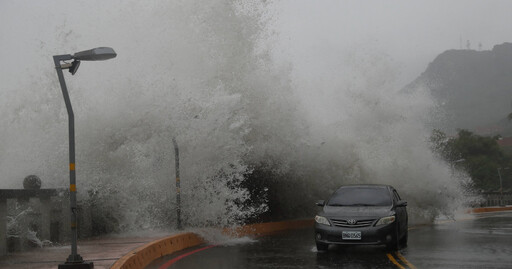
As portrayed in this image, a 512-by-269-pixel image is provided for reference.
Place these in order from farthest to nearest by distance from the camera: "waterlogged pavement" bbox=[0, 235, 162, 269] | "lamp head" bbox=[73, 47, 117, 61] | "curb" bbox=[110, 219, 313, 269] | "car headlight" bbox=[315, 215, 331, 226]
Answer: "car headlight" bbox=[315, 215, 331, 226] → "curb" bbox=[110, 219, 313, 269] → "waterlogged pavement" bbox=[0, 235, 162, 269] → "lamp head" bbox=[73, 47, 117, 61]

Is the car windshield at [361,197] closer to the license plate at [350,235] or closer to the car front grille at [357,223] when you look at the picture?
the car front grille at [357,223]

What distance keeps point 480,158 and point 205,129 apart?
79.6m

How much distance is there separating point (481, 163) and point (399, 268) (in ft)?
280

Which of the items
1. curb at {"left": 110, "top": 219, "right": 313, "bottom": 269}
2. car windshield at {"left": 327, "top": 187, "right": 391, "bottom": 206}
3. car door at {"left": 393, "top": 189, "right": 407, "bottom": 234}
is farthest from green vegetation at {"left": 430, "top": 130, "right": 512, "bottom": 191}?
car windshield at {"left": 327, "top": 187, "right": 391, "bottom": 206}

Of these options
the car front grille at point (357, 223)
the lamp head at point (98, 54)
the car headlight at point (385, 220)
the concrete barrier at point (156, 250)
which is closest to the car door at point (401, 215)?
the car headlight at point (385, 220)

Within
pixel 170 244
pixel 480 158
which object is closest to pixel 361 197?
pixel 170 244

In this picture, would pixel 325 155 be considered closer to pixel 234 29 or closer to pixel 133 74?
pixel 234 29

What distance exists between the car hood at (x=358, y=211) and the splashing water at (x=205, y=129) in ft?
15.8

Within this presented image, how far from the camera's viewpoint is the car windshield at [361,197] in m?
14.9

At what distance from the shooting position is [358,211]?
14.1 m

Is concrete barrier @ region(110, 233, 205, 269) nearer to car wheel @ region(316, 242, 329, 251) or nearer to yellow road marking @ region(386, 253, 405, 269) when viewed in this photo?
car wheel @ region(316, 242, 329, 251)

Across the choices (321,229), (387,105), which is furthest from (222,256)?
(387,105)

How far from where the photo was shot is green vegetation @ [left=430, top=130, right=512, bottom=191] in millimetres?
90562

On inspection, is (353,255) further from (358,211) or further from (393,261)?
(393,261)
